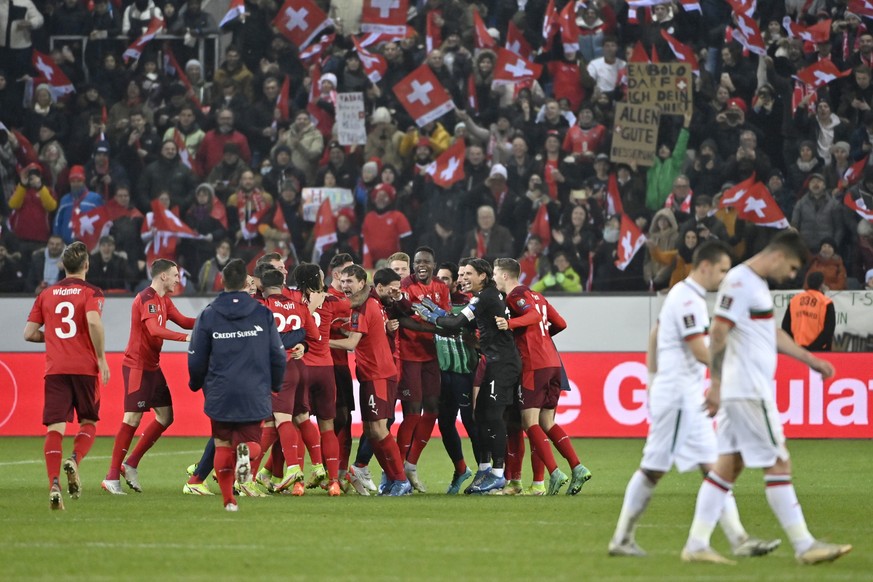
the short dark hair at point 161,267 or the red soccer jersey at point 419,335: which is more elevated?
the short dark hair at point 161,267

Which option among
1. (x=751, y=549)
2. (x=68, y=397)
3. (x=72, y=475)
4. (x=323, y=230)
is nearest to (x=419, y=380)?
(x=68, y=397)

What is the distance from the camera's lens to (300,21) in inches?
935

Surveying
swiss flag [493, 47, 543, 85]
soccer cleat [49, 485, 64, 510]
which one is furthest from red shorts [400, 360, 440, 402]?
swiss flag [493, 47, 543, 85]

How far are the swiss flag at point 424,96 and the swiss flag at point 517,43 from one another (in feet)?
4.56

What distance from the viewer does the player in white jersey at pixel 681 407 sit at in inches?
300

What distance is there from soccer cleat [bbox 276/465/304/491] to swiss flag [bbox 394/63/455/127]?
37.9 ft

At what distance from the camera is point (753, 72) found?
72.3 feet

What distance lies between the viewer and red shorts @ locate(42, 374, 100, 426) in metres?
11.0

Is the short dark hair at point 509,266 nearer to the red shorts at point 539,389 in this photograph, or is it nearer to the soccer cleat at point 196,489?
the red shorts at point 539,389

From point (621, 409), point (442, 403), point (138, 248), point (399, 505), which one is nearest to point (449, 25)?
point (138, 248)

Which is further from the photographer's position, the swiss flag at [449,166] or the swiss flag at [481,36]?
the swiss flag at [481,36]

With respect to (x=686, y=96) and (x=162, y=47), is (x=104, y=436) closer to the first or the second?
(x=162, y=47)

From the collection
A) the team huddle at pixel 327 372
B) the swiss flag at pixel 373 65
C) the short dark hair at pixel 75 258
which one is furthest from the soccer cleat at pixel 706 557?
the swiss flag at pixel 373 65

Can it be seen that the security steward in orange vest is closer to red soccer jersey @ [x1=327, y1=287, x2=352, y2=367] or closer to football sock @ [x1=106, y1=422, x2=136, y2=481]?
red soccer jersey @ [x1=327, y1=287, x2=352, y2=367]
